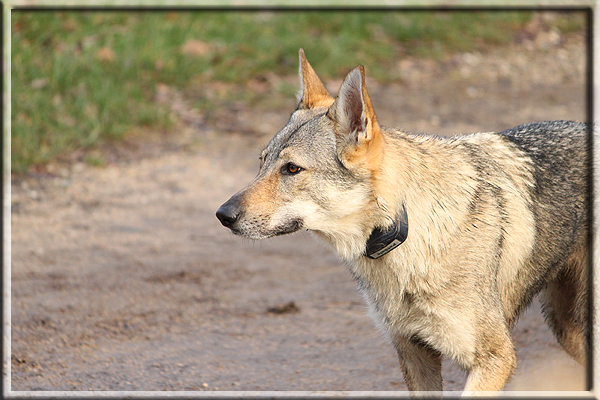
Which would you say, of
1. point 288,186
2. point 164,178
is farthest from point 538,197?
point 164,178

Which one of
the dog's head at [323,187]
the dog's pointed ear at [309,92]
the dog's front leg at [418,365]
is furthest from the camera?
the dog's pointed ear at [309,92]

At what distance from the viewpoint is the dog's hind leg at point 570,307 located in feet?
14.1

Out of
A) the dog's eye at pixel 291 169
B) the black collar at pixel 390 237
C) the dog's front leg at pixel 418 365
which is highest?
the dog's eye at pixel 291 169

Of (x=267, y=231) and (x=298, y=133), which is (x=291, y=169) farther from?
(x=267, y=231)

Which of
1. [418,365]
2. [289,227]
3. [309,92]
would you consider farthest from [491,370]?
[309,92]

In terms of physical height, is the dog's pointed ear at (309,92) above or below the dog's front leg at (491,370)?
above

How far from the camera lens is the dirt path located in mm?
4852

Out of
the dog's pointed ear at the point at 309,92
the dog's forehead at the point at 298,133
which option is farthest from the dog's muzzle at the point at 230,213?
the dog's pointed ear at the point at 309,92

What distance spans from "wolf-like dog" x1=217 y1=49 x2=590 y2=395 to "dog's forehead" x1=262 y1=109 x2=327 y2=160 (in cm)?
1

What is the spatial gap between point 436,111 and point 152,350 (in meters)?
6.74

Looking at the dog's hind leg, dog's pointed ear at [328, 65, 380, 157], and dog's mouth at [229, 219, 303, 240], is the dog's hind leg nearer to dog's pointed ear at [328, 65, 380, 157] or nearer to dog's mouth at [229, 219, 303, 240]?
dog's pointed ear at [328, 65, 380, 157]

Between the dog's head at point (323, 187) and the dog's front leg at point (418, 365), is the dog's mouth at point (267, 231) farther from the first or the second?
the dog's front leg at point (418, 365)

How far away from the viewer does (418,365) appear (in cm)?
409

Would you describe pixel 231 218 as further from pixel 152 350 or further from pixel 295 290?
pixel 295 290
